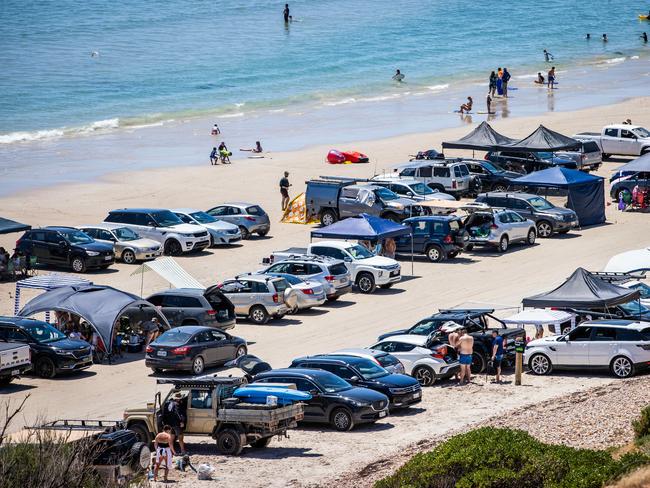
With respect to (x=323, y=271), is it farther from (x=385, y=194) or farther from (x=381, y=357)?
(x=385, y=194)

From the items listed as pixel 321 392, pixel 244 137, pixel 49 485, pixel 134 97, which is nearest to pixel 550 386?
pixel 321 392

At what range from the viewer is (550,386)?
2503 cm

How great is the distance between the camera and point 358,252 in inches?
1404

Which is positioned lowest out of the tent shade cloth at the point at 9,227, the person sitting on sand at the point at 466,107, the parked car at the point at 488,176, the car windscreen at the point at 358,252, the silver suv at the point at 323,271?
the silver suv at the point at 323,271

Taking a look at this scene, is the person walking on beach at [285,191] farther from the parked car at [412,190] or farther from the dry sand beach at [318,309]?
the parked car at [412,190]

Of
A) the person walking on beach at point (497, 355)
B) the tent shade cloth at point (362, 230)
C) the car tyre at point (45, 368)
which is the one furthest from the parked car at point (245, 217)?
the person walking on beach at point (497, 355)

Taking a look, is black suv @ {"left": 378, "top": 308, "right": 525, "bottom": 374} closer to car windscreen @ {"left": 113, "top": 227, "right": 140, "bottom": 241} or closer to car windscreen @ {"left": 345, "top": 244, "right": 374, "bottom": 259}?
car windscreen @ {"left": 345, "top": 244, "right": 374, "bottom": 259}

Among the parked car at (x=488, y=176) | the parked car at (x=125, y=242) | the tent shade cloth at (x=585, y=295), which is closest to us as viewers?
the tent shade cloth at (x=585, y=295)

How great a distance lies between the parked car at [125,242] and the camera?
37.8 metres

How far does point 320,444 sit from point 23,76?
75666mm

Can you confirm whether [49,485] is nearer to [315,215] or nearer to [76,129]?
[315,215]

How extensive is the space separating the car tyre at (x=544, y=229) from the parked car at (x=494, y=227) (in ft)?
4.47

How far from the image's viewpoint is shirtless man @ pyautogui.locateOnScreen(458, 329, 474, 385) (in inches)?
1007

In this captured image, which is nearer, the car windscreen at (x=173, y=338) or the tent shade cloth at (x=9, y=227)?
the car windscreen at (x=173, y=338)
